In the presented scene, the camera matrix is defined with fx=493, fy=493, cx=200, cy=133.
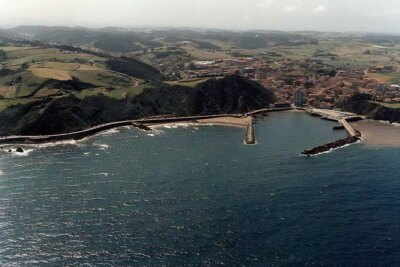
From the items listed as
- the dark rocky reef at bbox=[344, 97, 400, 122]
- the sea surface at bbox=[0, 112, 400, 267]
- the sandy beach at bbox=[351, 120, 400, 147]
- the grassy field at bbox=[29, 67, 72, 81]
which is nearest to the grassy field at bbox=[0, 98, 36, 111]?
the grassy field at bbox=[29, 67, 72, 81]

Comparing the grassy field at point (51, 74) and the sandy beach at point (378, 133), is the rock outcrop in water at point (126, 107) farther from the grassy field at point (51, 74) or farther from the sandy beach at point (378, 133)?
the sandy beach at point (378, 133)

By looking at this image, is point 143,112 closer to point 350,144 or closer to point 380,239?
point 350,144

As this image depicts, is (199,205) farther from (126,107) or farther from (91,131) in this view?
(126,107)

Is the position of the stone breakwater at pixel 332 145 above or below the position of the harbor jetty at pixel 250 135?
above

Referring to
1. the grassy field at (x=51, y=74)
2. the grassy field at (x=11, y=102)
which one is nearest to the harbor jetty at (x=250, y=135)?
the grassy field at (x=11, y=102)

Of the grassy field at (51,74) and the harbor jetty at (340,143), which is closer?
the harbor jetty at (340,143)

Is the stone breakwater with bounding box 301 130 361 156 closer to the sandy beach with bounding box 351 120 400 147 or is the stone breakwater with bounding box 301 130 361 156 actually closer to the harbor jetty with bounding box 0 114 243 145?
the sandy beach with bounding box 351 120 400 147
